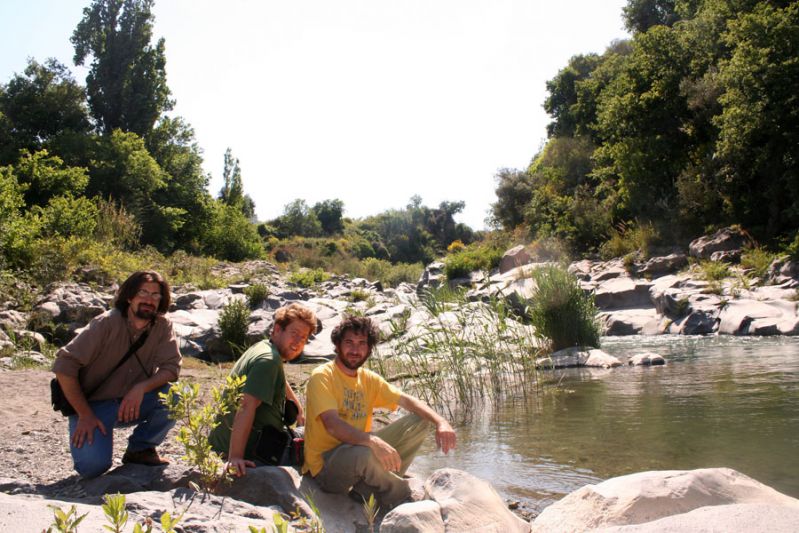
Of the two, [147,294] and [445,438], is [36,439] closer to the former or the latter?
[147,294]

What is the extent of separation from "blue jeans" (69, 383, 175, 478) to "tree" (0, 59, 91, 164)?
24252 millimetres

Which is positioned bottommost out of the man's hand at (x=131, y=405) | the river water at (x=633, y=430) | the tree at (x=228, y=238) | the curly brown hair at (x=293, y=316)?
the river water at (x=633, y=430)

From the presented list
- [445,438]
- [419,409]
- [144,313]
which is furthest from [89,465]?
[445,438]

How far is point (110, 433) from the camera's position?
347 centimetres

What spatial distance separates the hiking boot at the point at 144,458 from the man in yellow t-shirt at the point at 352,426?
2.78ft

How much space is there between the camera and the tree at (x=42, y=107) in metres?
25.1

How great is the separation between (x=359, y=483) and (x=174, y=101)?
30407mm

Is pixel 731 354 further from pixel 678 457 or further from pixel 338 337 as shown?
pixel 338 337

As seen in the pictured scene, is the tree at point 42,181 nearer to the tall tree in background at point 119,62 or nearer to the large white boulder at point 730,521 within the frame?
the tall tree in background at point 119,62

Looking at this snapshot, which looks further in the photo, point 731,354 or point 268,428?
point 731,354

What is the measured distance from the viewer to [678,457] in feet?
14.3

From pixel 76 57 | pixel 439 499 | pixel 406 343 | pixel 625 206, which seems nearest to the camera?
pixel 439 499

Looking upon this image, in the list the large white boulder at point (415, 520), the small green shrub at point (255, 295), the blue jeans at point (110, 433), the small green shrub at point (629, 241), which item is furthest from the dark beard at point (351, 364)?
the small green shrub at point (629, 241)

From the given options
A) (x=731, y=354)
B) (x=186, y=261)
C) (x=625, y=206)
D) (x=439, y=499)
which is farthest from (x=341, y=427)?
(x=625, y=206)
